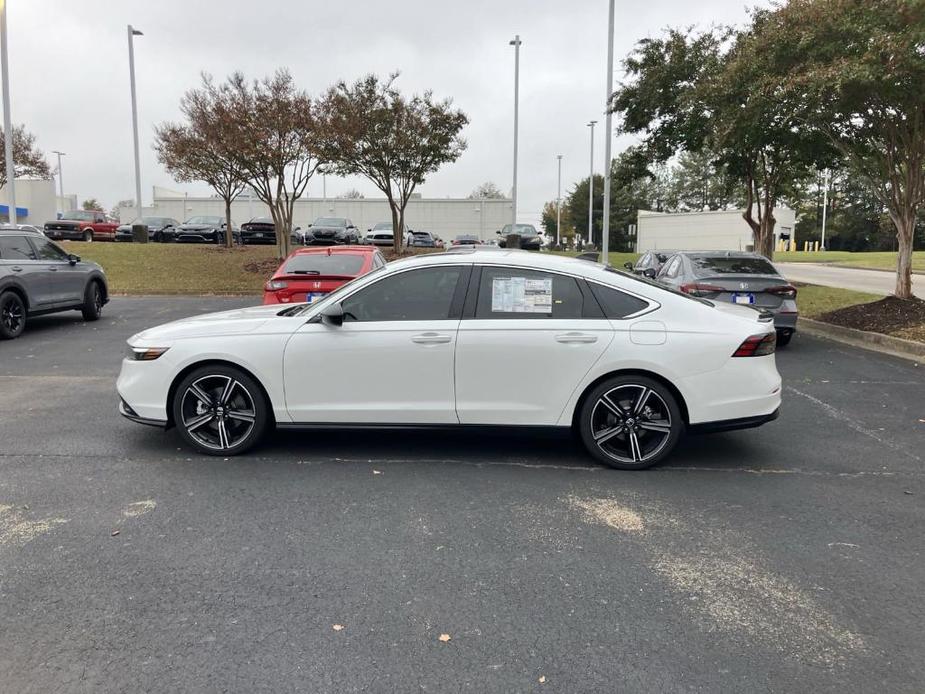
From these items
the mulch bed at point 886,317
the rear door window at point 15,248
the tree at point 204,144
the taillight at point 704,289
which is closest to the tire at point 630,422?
the taillight at point 704,289

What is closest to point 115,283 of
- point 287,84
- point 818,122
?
point 287,84

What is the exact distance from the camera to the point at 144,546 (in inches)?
154

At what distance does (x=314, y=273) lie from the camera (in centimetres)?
950

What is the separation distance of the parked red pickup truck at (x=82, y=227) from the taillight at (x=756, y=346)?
1330 inches

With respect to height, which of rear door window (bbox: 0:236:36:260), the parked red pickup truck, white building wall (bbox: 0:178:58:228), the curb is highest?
white building wall (bbox: 0:178:58:228)

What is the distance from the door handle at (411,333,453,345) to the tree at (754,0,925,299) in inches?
313

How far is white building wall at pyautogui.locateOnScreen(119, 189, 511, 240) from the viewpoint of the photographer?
5688 cm

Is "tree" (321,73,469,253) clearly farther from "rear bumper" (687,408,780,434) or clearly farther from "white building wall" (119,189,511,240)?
"white building wall" (119,189,511,240)

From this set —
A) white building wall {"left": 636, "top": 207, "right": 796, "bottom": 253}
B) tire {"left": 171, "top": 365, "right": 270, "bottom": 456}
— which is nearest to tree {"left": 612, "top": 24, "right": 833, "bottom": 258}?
tire {"left": 171, "top": 365, "right": 270, "bottom": 456}

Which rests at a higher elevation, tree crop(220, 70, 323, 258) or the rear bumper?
tree crop(220, 70, 323, 258)

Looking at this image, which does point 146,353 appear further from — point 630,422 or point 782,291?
point 782,291

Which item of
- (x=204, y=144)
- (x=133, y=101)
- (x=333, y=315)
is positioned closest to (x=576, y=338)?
(x=333, y=315)

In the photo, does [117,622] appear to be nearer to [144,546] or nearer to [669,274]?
[144,546]

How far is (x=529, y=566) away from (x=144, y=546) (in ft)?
6.88
